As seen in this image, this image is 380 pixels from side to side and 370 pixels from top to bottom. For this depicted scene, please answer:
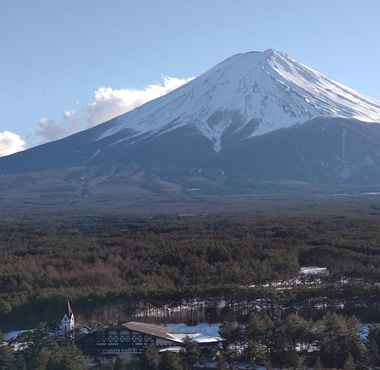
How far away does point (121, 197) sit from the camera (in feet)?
376

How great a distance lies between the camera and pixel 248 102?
165250 millimetres

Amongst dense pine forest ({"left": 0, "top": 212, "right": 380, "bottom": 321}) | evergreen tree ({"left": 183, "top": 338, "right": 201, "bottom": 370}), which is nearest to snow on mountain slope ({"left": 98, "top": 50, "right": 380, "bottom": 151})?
dense pine forest ({"left": 0, "top": 212, "right": 380, "bottom": 321})

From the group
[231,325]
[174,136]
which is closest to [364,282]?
[231,325]

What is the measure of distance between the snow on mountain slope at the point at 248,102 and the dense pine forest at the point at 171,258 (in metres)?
88.4

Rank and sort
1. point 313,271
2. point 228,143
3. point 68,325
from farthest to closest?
point 228,143 < point 313,271 < point 68,325

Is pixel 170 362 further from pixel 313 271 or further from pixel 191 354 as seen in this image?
pixel 313 271

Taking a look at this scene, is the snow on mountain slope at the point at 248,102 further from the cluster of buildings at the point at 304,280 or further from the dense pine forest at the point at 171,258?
the cluster of buildings at the point at 304,280

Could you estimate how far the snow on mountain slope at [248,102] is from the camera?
516 feet

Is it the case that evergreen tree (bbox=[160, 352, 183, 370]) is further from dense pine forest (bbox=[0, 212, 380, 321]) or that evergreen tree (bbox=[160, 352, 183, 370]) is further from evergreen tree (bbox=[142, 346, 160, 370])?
dense pine forest (bbox=[0, 212, 380, 321])

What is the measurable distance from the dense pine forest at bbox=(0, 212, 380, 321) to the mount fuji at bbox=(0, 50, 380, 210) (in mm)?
54996

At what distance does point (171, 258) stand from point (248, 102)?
4853 inches

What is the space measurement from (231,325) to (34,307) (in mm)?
9189

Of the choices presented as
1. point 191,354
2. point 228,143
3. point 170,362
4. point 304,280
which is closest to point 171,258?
point 304,280

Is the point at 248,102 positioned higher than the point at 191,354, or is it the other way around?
the point at 248,102
